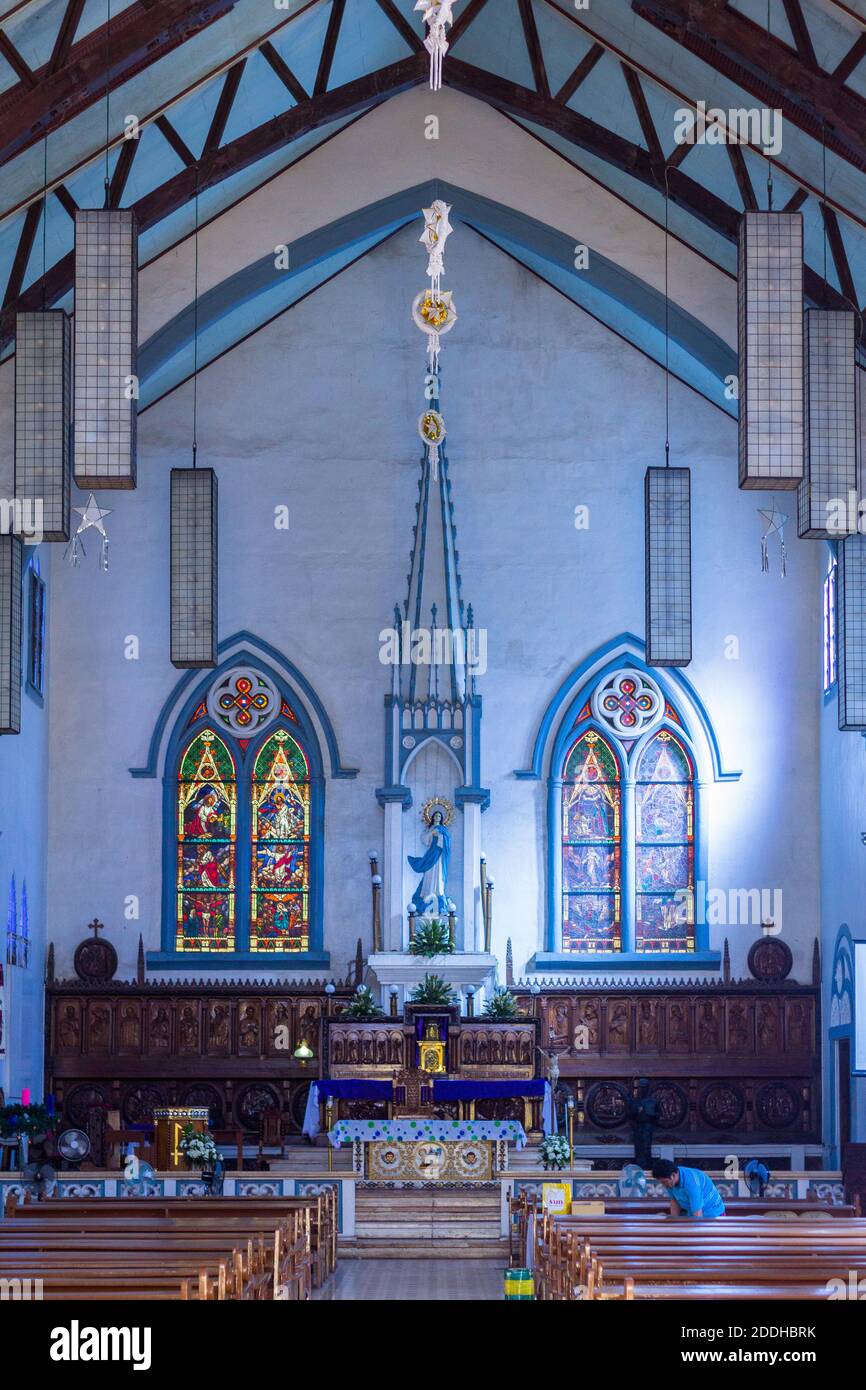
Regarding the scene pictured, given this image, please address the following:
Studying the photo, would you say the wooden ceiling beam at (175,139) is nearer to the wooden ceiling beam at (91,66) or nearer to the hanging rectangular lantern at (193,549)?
the wooden ceiling beam at (91,66)

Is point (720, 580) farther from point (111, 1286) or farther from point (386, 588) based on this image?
point (111, 1286)

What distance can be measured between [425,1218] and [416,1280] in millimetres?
2900

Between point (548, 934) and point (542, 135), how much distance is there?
987 centimetres

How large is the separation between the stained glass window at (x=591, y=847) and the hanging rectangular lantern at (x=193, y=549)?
6.29 metres

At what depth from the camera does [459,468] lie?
26172 mm

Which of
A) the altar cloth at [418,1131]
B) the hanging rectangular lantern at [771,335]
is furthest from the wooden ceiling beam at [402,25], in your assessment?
the altar cloth at [418,1131]

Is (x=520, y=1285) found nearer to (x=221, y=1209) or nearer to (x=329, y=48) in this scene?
(x=221, y=1209)

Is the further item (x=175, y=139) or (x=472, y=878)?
(x=472, y=878)

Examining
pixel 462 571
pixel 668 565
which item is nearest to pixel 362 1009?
pixel 462 571

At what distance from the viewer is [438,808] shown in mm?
25062

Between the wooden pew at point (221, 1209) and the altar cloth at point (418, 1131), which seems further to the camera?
the altar cloth at point (418, 1131)

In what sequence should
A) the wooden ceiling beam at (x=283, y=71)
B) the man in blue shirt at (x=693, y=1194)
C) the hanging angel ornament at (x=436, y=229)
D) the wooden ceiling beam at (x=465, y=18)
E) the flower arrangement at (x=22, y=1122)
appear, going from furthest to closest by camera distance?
the hanging angel ornament at (x=436, y=229) → the wooden ceiling beam at (x=465, y=18) → the wooden ceiling beam at (x=283, y=71) → the flower arrangement at (x=22, y=1122) → the man in blue shirt at (x=693, y=1194)

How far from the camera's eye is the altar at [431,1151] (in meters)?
20.7
